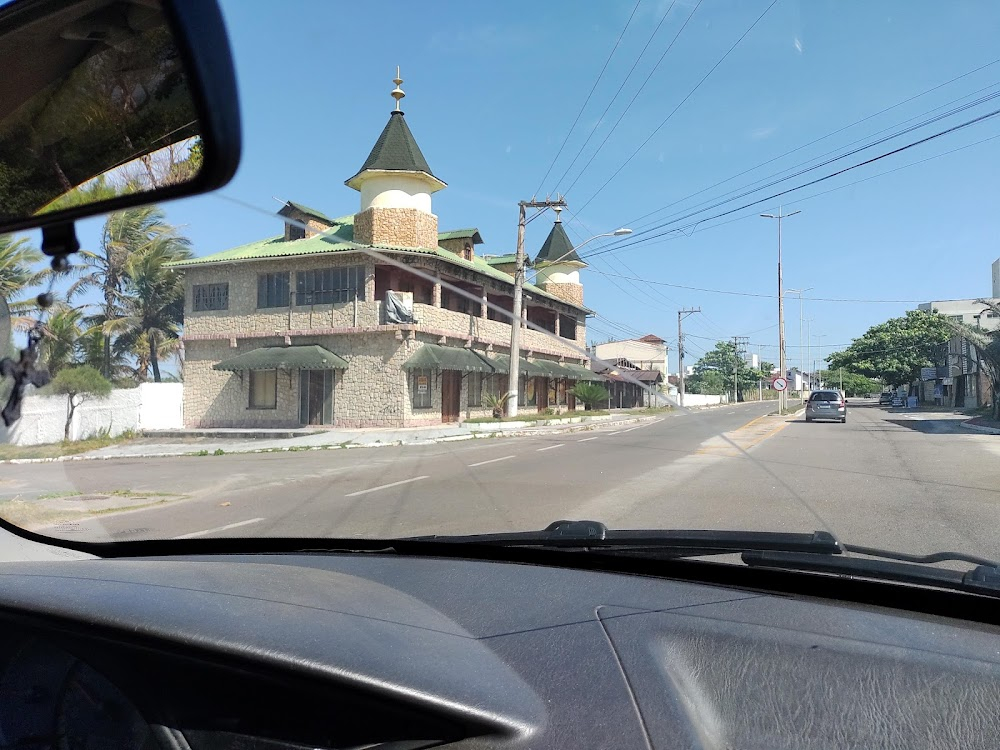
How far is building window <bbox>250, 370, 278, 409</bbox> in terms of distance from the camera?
78.5 ft

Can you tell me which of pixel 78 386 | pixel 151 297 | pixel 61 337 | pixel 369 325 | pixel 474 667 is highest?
pixel 369 325

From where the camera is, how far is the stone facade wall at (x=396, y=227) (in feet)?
54.7

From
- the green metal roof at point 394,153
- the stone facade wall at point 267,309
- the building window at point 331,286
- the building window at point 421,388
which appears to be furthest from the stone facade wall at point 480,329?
the green metal roof at point 394,153

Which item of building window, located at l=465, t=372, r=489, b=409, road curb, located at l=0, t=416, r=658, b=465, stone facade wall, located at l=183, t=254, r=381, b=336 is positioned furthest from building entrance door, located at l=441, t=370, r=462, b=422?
road curb, located at l=0, t=416, r=658, b=465

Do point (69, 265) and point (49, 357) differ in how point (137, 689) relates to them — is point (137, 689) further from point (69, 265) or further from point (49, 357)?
point (49, 357)

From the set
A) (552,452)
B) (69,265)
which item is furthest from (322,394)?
(69,265)

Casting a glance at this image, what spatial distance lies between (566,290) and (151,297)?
22.0 metres

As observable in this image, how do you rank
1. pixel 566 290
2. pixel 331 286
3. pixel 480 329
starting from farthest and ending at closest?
pixel 480 329 < pixel 566 290 < pixel 331 286

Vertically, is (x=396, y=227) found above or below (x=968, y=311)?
above

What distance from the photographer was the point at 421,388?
26.6m

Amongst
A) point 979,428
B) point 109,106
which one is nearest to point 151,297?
point 109,106

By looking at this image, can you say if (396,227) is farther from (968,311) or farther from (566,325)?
(968,311)

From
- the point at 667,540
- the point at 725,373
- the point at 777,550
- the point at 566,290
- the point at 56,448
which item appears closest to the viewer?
the point at 777,550

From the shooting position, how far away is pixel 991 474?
8086 millimetres
